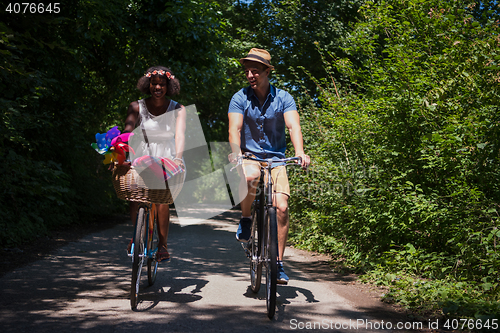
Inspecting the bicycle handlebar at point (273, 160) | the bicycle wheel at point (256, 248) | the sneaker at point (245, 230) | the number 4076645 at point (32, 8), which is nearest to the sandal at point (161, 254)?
the sneaker at point (245, 230)

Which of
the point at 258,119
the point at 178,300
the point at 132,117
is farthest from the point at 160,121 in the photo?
the point at 178,300

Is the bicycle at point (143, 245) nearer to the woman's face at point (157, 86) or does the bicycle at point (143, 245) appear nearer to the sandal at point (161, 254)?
the sandal at point (161, 254)

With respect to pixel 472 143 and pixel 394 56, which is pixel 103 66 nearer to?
pixel 394 56

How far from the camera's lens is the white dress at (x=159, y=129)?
15.5 feet

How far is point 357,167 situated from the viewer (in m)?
6.28

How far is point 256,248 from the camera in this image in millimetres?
4402

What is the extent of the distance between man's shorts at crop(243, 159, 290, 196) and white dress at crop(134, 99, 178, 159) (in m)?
0.82

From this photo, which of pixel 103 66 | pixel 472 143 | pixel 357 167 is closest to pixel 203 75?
pixel 103 66

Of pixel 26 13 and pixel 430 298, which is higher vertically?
pixel 26 13

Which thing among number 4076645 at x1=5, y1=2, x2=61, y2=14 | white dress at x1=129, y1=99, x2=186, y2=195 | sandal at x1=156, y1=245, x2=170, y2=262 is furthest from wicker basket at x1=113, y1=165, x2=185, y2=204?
number 4076645 at x1=5, y1=2, x2=61, y2=14

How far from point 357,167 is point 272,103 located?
217 centimetres

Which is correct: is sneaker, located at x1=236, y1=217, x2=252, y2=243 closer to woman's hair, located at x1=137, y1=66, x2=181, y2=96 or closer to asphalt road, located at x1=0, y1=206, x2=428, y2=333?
asphalt road, located at x1=0, y1=206, x2=428, y2=333

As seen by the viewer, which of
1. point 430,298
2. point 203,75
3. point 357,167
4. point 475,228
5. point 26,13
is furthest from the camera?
point 203,75

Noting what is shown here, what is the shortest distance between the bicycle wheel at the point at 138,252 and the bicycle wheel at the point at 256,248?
3.44ft
